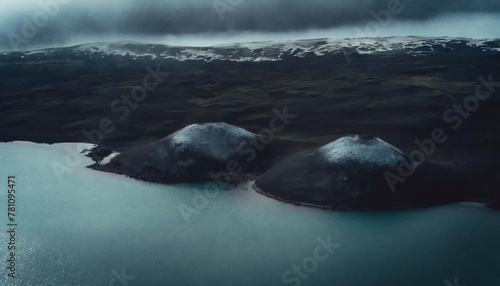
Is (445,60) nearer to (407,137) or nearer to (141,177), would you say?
(407,137)

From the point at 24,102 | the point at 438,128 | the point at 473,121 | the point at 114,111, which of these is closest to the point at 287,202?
the point at 438,128

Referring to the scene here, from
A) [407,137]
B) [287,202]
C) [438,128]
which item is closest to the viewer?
[287,202]

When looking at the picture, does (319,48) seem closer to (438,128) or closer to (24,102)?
(24,102)

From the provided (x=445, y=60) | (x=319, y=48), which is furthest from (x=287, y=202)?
(x=319, y=48)

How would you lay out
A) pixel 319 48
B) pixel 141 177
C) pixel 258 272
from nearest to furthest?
1. pixel 258 272
2. pixel 141 177
3. pixel 319 48

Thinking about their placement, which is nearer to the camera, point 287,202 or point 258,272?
point 258,272

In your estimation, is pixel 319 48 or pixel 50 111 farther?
pixel 319 48

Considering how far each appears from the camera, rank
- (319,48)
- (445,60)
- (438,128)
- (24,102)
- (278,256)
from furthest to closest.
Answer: (319,48) → (445,60) → (24,102) → (438,128) → (278,256)

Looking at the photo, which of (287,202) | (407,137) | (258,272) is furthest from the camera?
(407,137)
